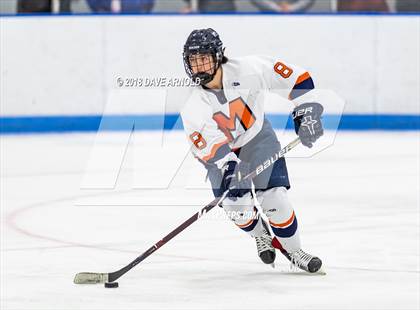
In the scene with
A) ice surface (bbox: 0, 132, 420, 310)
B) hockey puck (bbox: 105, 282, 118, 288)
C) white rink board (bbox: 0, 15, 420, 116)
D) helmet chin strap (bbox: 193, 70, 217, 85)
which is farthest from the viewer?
white rink board (bbox: 0, 15, 420, 116)

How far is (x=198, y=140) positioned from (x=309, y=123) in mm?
420

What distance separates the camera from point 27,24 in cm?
881

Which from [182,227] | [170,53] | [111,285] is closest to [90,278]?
[111,285]

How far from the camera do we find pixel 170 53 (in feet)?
29.5

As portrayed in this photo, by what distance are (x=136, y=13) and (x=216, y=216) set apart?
13.1 ft

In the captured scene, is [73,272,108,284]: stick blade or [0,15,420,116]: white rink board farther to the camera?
[0,15,420,116]: white rink board

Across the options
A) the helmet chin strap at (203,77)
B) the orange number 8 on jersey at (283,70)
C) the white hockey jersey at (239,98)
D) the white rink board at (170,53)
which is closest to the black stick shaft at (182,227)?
the white hockey jersey at (239,98)

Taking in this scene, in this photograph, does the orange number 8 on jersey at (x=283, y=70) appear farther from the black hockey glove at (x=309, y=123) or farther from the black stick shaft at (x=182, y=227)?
the black stick shaft at (x=182, y=227)

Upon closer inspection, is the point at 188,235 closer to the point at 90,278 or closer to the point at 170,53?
the point at 90,278

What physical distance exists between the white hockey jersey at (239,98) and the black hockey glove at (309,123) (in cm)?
7

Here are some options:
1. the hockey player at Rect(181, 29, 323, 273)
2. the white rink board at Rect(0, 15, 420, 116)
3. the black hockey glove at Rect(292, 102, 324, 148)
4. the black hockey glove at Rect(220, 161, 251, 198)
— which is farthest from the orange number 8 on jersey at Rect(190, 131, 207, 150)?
the white rink board at Rect(0, 15, 420, 116)

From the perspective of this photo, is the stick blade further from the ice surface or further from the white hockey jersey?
the white hockey jersey

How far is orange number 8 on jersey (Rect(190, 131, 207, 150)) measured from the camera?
397 cm

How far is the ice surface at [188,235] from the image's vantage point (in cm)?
366
